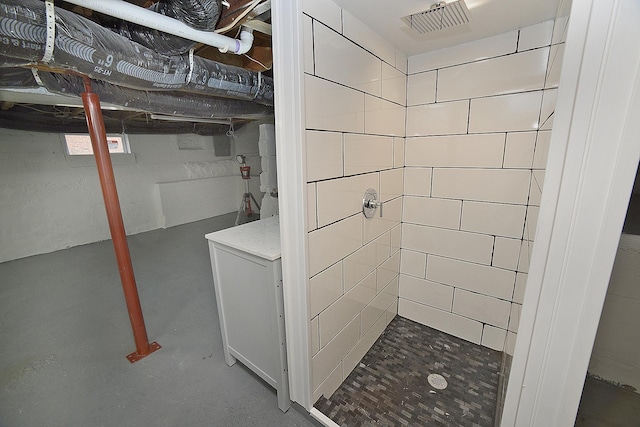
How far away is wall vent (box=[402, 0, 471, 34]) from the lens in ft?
3.36

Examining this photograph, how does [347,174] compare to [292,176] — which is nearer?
[292,176]

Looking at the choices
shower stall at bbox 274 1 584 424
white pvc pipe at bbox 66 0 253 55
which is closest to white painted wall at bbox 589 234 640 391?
shower stall at bbox 274 1 584 424

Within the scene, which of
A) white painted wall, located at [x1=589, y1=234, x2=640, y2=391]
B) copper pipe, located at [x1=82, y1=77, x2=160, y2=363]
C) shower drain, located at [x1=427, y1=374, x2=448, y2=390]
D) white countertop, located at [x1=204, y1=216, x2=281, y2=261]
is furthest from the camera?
copper pipe, located at [x1=82, y1=77, x2=160, y2=363]

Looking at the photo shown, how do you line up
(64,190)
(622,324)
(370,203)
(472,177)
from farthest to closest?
(64,190), (472,177), (370,203), (622,324)

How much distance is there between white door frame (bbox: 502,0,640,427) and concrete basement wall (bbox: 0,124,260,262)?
16.9 feet

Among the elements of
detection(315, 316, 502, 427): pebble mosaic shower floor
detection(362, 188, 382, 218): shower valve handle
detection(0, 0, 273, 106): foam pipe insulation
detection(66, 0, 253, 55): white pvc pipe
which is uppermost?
detection(66, 0, 253, 55): white pvc pipe

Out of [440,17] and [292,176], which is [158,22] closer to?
[292,176]

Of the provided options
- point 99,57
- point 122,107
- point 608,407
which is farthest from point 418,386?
point 122,107

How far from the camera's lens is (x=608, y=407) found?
2.22 feet

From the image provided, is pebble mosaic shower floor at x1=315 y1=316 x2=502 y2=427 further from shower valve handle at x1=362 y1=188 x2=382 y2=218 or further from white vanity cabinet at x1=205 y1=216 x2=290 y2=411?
shower valve handle at x1=362 y1=188 x2=382 y2=218

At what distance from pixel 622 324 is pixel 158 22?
6.11 feet

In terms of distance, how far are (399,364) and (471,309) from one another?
1.92 feet

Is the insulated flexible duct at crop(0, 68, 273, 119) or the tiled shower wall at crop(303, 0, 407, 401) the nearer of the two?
the tiled shower wall at crop(303, 0, 407, 401)

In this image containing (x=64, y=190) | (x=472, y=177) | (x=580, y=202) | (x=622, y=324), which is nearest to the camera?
(x=580, y=202)
